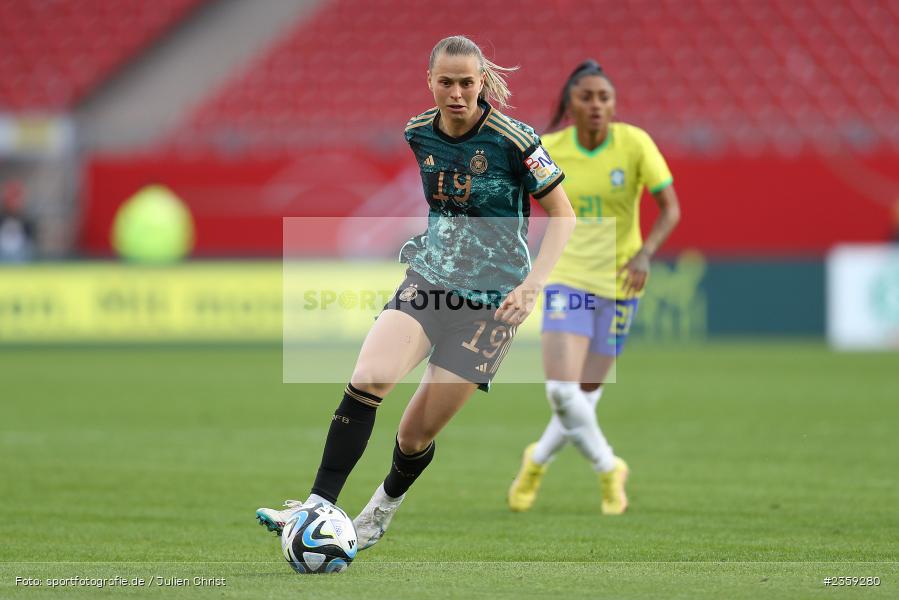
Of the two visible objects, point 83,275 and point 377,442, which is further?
point 83,275

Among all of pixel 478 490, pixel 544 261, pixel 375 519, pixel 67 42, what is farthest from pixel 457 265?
pixel 67 42

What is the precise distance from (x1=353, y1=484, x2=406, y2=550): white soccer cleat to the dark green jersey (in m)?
1.08

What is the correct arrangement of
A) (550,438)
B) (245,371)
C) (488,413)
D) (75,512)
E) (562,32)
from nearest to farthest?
(75,512)
(550,438)
(488,413)
(245,371)
(562,32)

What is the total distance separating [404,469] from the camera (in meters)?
6.47

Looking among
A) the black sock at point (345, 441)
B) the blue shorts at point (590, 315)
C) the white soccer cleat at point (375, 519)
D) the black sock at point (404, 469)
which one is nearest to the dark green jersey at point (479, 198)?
the black sock at point (345, 441)

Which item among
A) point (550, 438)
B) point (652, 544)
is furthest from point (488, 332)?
point (550, 438)

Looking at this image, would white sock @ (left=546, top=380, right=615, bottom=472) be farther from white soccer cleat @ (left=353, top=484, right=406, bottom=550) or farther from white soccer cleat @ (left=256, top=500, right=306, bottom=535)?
white soccer cleat @ (left=256, top=500, right=306, bottom=535)

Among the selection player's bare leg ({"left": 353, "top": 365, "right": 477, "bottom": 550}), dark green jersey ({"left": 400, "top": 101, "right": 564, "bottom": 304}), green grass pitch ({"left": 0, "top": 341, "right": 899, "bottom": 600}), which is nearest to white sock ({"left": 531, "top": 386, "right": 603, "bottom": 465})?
green grass pitch ({"left": 0, "top": 341, "right": 899, "bottom": 600})

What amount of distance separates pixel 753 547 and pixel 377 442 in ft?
17.7

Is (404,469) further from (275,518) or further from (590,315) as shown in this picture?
(590,315)

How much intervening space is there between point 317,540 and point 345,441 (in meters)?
0.46

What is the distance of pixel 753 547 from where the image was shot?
23.3 ft

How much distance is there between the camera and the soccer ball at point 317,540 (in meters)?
5.85

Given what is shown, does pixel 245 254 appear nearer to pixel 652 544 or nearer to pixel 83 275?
pixel 83 275
